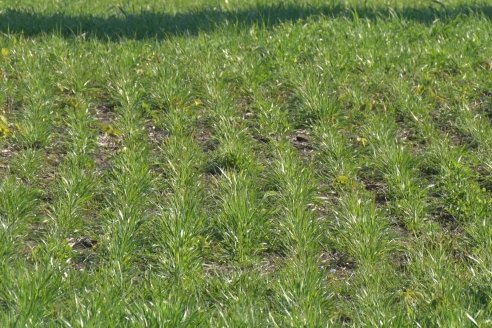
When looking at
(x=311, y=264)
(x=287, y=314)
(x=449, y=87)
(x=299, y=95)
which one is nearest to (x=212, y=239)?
(x=311, y=264)

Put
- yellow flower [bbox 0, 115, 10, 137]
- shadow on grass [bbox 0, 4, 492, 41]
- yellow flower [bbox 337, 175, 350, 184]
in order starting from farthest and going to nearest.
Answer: shadow on grass [bbox 0, 4, 492, 41]
yellow flower [bbox 0, 115, 10, 137]
yellow flower [bbox 337, 175, 350, 184]

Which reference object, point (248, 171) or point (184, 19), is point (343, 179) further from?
point (184, 19)

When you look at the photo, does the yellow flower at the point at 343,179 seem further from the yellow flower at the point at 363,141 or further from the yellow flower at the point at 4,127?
the yellow flower at the point at 4,127

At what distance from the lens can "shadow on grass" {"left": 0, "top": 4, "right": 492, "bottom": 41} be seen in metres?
8.23

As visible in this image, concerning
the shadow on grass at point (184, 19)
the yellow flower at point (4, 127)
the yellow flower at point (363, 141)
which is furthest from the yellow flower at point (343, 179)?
the shadow on grass at point (184, 19)

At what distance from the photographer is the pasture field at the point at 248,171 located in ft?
15.1

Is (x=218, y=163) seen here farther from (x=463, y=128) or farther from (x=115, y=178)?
(x=463, y=128)

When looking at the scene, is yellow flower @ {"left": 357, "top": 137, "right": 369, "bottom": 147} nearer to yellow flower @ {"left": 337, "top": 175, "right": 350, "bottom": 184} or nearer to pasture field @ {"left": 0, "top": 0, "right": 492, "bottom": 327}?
pasture field @ {"left": 0, "top": 0, "right": 492, "bottom": 327}

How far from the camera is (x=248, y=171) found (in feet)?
19.5

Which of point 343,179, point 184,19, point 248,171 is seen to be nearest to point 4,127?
point 248,171

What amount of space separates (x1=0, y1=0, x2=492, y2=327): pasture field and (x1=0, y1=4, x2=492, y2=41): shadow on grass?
48mm

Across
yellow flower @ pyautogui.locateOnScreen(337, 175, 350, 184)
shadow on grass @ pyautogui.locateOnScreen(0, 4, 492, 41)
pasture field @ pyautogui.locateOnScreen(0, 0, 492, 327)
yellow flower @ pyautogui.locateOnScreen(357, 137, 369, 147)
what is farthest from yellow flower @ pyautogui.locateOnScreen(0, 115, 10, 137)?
yellow flower @ pyautogui.locateOnScreen(357, 137, 369, 147)

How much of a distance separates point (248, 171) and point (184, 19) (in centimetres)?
332

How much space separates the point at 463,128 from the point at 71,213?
265 cm
